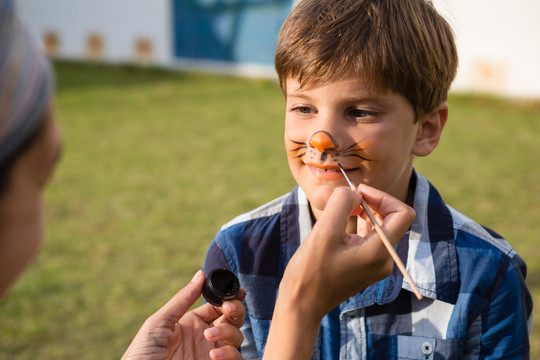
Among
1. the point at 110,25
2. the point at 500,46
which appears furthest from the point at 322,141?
the point at 110,25

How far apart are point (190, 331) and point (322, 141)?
2.14 ft

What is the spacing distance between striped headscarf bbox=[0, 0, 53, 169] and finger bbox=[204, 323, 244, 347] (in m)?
0.84

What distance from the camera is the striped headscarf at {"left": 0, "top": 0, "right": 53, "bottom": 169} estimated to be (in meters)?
0.78

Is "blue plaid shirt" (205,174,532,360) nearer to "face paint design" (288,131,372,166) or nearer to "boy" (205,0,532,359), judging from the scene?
"boy" (205,0,532,359)

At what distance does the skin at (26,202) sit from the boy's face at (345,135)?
2.60 feet

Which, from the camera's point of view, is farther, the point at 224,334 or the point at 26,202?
the point at 224,334

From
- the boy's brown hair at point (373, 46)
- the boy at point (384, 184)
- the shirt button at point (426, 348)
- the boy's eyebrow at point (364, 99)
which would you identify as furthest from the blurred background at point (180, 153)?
the shirt button at point (426, 348)

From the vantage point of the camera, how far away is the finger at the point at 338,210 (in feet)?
4.15

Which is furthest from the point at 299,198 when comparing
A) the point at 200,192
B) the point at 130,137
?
the point at 130,137

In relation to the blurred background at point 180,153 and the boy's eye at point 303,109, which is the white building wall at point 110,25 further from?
the boy's eye at point 303,109

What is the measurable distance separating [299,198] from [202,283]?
409mm

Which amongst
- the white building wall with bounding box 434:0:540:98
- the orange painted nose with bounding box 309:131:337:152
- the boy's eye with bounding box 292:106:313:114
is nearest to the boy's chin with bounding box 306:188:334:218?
the orange painted nose with bounding box 309:131:337:152

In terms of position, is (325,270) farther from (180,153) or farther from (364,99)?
(180,153)

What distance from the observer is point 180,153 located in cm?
659
